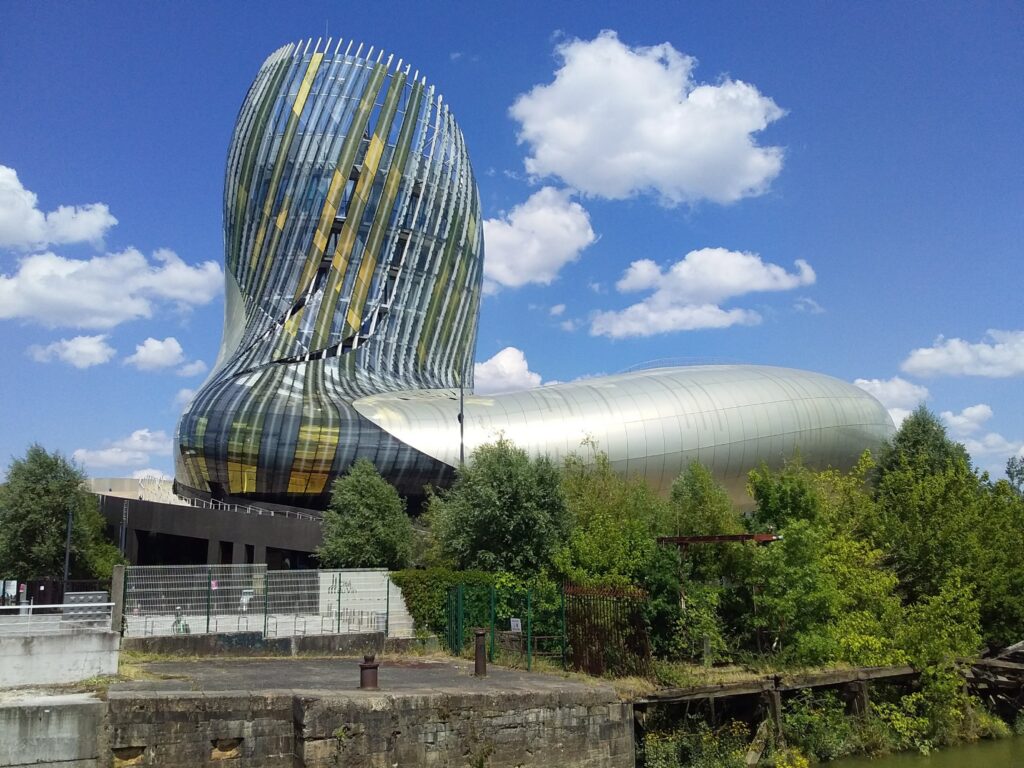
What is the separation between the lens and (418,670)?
17891 millimetres

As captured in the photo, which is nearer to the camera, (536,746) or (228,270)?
(536,746)

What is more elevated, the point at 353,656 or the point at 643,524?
the point at 643,524

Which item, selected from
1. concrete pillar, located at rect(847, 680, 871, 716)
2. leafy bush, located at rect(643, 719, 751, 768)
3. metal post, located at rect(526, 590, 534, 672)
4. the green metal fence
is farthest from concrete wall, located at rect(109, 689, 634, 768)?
concrete pillar, located at rect(847, 680, 871, 716)

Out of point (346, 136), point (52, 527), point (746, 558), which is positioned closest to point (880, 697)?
point (746, 558)

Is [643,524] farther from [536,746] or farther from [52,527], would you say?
[52,527]

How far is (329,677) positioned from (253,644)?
4.29 m

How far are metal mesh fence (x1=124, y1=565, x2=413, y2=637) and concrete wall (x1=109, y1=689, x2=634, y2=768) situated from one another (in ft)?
22.2

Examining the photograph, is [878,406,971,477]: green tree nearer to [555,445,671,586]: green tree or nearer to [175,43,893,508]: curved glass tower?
[175,43,893,508]: curved glass tower

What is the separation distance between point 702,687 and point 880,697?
21.8ft

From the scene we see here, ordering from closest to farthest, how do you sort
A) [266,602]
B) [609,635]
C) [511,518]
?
[609,635], [266,602], [511,518]

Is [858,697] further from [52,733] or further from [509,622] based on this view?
[52,733]

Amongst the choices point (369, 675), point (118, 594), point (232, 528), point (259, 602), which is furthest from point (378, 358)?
point (369, 675)

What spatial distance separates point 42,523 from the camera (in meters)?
40.0

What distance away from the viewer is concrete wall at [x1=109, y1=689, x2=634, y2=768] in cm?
1234
